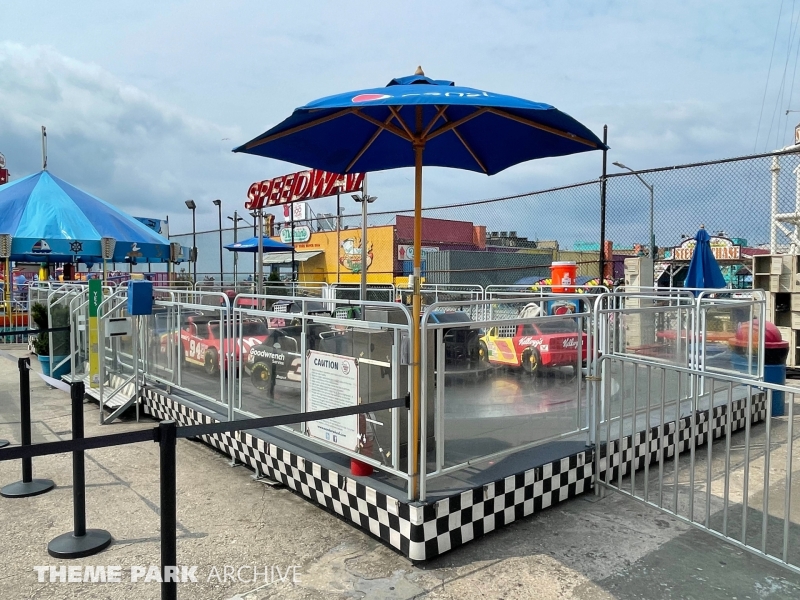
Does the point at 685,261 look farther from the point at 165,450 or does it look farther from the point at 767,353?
the point at 165,450

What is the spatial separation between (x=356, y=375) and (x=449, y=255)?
2391 cm

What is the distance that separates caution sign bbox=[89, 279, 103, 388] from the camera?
7508mm

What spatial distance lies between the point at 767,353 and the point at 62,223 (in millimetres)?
9943

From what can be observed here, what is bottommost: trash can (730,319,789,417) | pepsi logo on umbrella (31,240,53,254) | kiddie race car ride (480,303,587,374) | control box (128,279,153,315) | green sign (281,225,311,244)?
trash can (730,319,789,417)

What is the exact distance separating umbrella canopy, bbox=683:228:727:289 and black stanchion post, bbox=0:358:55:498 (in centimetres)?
839

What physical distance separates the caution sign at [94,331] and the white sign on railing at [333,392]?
13.1 feet

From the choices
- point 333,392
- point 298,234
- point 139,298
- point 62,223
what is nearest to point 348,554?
point 333,392

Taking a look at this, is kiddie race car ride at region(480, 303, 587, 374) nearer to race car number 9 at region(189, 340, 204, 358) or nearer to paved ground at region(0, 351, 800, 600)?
paved ground at region(0, 351, 800, 600)

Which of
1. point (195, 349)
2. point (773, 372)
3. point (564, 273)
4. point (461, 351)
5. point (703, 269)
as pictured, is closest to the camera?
point (461, 351)

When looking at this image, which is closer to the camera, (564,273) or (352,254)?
(564,273)

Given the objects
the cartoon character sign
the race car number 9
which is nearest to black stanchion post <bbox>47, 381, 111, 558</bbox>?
the race car number 9

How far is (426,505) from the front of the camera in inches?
143

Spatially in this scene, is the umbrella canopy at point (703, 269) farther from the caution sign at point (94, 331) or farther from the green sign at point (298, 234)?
the green sign at point (298, 234)

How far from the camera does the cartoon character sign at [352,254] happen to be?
30.9 meters
